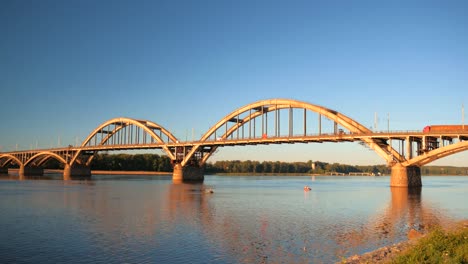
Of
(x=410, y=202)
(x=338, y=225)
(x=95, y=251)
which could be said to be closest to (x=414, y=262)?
(x=95, y=251)

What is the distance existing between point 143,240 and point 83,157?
104 meters

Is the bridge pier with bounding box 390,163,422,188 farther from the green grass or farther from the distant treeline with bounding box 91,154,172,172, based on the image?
the distant treeline with bounding box 91,154,172,172

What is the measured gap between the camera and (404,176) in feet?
193

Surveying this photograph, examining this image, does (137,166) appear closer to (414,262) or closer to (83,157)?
(83,157)

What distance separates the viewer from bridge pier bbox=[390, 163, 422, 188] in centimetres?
5897

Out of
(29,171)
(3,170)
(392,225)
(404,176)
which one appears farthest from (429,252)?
(3,170)

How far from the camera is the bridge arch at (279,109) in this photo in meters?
60.0

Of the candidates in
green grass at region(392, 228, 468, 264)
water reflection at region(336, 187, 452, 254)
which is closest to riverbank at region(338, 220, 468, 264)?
green grass at region(392, 228, 468, 264)

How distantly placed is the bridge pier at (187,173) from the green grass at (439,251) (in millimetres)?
75878

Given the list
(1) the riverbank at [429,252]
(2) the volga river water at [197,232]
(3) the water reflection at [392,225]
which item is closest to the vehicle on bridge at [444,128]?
(3) the water reflection at [392,225]

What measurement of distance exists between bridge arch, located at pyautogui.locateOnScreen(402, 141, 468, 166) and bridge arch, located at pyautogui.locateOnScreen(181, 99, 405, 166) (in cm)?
177

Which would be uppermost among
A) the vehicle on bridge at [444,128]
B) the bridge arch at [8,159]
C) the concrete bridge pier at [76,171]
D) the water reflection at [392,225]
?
the vehicle on bridge at [444,128]

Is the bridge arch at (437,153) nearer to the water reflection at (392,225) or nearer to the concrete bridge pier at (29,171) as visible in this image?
the water reflection at (392,225)

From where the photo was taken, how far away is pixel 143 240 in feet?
65.9
